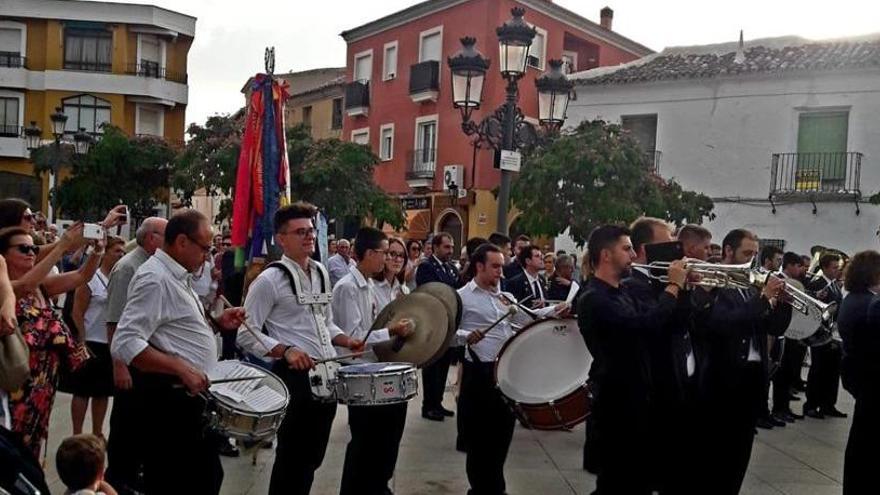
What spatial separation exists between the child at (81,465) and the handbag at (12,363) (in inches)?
17.9

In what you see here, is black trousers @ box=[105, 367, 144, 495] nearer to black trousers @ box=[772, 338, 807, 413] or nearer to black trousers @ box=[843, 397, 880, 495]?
black trousers @ box=[843, 397, 880, 495]

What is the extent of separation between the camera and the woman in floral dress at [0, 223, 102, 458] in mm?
4492

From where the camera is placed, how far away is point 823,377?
1101 centimetres

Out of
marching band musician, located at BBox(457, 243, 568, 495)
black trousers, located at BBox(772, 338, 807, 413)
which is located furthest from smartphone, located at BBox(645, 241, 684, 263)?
black trousers, located at BBox(772, 338, 807, 413)

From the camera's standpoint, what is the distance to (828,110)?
23047mm

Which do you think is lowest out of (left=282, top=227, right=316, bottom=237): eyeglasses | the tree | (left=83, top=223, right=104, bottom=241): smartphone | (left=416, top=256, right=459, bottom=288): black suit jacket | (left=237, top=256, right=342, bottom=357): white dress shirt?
(left=416, top=256, right=459, bottom=288): black suit jacket

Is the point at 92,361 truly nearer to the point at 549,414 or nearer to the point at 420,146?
the point at 549,414

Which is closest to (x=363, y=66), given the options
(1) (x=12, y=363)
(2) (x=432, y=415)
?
(2) (x=432, y=415)

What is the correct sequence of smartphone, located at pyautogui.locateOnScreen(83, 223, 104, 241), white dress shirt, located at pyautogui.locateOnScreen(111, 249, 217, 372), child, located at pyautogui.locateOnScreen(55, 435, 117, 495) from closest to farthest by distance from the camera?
1. child, located at pyautogui.locateOnScreen(55, 435, 117, 495)
2. white dress shirt, located at pyautogui.locateOnScreen(111, 249, 217, 372)
3. smartphone, located at pyautogui.locateOnScreen(83, 223, 104, 241)

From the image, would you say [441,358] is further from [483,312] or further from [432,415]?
[483,312]

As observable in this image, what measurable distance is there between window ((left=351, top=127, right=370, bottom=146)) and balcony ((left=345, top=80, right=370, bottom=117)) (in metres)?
0.62

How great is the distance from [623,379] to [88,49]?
42560 mm

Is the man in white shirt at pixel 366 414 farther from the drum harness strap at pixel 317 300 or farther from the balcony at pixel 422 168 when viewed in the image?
the balcony at pixel 422 168

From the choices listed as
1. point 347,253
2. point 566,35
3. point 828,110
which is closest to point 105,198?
point 566,35
